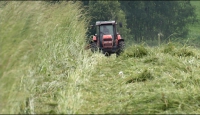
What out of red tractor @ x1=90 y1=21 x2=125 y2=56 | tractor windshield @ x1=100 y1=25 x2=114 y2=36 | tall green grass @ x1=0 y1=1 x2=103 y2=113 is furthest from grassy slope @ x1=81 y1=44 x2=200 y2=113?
tractor windshield @ x1=100 y1=25 x2=114 y2=36

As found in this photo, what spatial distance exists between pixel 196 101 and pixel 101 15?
29902 mm

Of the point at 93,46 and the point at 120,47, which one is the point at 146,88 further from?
the point at 120,47

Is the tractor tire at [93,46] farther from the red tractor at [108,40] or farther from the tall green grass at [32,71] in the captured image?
the tall green grass at [32,71]

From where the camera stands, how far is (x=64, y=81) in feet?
24.2

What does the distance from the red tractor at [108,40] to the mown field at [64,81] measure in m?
5.97

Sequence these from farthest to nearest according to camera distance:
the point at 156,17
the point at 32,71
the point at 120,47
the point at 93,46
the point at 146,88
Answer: the point at 156,17 → the point at 120,47 → the point at 93,46 → the point at 146,88 → the point at 32,71

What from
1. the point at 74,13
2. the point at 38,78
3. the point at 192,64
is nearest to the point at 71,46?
the point at 74,13

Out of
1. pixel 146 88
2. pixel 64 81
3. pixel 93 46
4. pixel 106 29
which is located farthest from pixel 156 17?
pixel 146 88

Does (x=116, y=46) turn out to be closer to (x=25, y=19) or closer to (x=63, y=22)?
(x=63, y=22)

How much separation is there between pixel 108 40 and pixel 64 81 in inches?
337

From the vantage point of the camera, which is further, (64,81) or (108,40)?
(108,40)

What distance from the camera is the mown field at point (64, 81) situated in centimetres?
580

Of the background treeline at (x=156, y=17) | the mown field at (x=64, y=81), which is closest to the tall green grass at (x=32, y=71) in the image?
the mown field at (x=64, y=81)

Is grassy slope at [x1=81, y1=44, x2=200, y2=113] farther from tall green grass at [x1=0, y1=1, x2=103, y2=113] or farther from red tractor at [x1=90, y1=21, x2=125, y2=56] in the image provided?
red tractor at [x1=90, y1=21, x2=125, y2=56]
